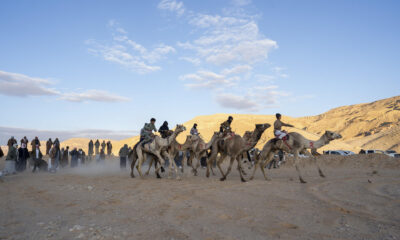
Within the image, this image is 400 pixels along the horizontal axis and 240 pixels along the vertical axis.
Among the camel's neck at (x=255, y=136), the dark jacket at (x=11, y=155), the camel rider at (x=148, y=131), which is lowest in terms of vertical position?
the dark jacket at (x=11, y=155)

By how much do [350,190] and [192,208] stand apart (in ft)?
18.7

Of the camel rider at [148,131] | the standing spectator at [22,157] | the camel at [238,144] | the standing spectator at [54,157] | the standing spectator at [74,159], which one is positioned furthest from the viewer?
the standing spectator at [74,159]

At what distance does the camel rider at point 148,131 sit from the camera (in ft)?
50.3

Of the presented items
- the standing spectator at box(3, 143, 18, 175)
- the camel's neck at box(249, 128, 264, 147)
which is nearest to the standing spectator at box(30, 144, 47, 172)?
the standing spectator at box(3, 143, 18, 175)

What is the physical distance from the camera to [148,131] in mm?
15547

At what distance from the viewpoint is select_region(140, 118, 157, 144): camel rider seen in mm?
15328

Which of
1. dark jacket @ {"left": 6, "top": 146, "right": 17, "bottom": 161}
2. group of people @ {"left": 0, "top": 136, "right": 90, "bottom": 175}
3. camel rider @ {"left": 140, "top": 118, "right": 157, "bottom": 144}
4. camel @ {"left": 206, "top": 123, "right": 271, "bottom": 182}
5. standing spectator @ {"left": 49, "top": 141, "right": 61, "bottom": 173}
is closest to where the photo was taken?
camel @ {"left": 206, "top": 123, "right": 271, "bottom": 182}

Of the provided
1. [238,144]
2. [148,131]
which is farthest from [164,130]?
[238,144]

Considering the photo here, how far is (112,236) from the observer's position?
5.09 m

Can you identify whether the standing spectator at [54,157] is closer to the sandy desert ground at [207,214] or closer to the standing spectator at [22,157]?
the standing spectator at [22,157]

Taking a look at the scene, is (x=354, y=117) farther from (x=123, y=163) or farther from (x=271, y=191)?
(x=271, y=191)

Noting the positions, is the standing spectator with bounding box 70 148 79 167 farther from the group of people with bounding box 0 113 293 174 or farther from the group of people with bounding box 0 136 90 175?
the group of people with bounding box 0 136 90 175

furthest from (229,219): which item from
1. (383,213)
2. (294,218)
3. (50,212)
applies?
(50,212)

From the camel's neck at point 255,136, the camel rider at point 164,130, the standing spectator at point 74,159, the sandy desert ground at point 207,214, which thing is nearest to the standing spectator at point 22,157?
the standing spectator at point 74,159
